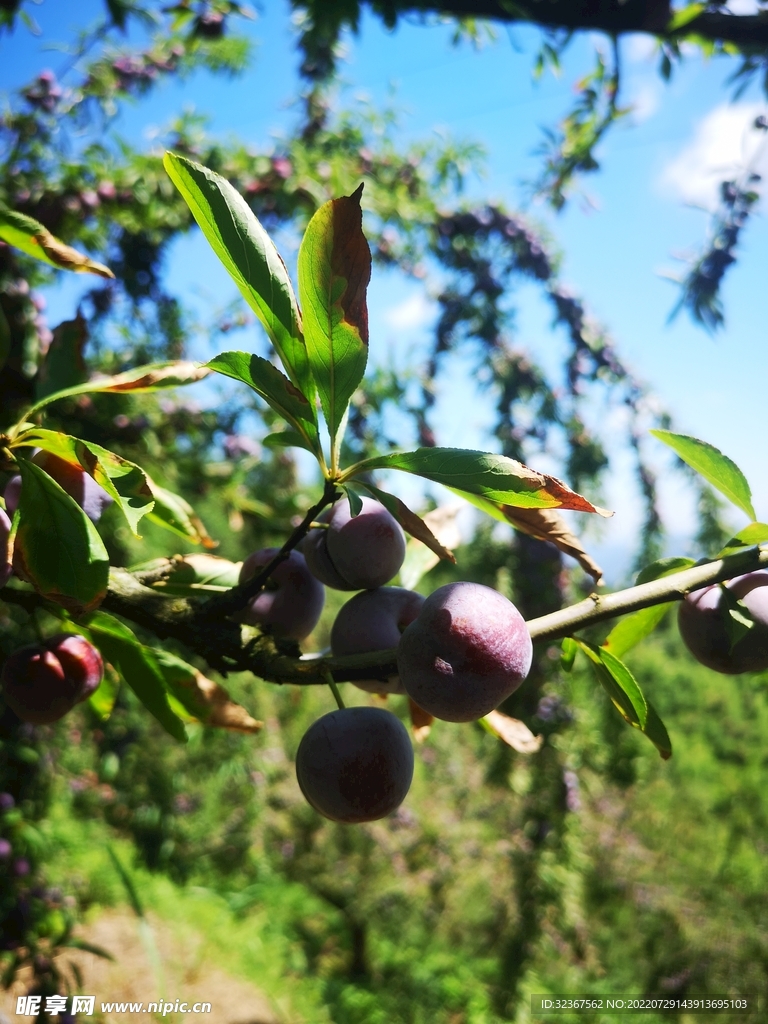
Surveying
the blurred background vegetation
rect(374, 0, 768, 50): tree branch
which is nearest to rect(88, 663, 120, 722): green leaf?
the blurred background vegetation

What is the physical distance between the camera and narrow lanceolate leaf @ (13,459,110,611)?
359mm

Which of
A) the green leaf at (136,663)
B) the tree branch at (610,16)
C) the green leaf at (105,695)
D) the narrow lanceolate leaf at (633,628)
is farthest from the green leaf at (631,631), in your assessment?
the tree branch at (610,16)

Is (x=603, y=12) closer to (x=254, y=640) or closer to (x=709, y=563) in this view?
(x=709, y=563)

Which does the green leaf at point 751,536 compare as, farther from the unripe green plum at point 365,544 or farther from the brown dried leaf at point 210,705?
the brown dried leaf at point 210,705

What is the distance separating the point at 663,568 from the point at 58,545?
0.38m

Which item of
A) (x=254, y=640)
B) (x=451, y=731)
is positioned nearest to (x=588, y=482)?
(x=254, y=640)

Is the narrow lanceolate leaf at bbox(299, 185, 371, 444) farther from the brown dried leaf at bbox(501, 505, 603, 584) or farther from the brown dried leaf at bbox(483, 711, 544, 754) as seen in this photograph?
the brown dried leaf at bbox(483, 711, 544, 754)

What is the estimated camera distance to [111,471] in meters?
0.37

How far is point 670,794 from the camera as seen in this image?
533 cm

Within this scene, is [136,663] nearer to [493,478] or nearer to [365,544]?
[365,544]

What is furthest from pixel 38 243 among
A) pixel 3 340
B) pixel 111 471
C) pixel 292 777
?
pixel 292 777

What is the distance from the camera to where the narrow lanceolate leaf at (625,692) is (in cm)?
39

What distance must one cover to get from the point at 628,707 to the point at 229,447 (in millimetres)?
1813

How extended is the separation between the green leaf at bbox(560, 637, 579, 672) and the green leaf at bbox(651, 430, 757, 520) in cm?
15
